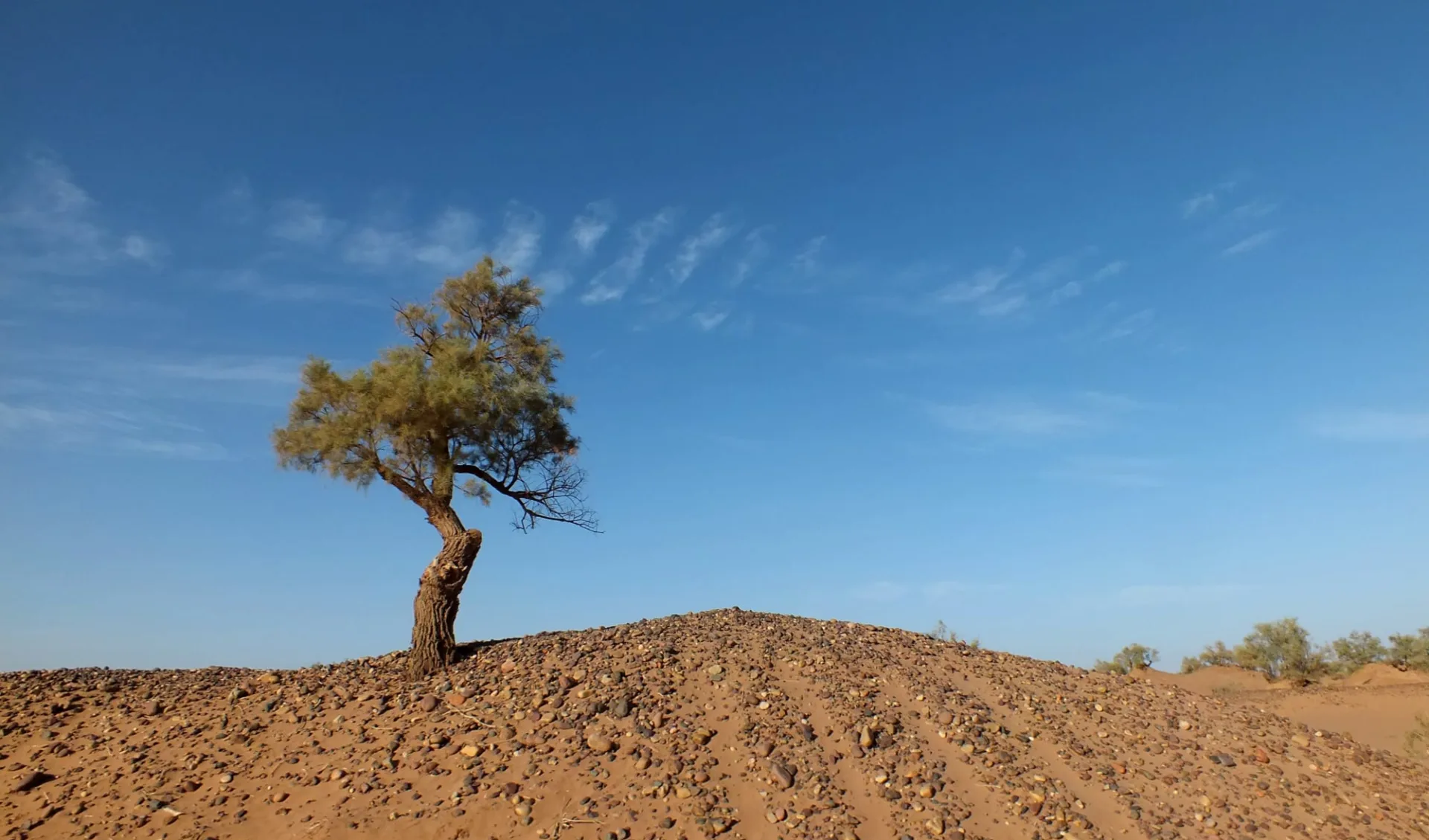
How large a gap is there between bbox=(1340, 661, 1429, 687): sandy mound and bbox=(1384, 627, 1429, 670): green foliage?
1.09ft

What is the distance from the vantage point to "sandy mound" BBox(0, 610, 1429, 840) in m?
8.01

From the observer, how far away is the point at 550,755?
8.85 meters

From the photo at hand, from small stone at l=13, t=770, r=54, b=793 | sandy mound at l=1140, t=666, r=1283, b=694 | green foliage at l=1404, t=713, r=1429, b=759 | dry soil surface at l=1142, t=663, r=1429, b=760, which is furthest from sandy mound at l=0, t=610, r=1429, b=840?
sandy mound at l=1140, t=666, r=1283, b=694

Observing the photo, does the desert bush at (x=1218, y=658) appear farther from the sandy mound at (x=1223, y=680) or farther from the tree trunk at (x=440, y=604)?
the tree trunk at (x=440, y=604)

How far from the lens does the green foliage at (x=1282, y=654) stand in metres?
27.5

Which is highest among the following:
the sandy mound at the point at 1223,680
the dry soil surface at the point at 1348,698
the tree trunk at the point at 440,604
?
the tree trunk at the point at 440,604

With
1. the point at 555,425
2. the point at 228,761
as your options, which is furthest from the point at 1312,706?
the point at 228,761

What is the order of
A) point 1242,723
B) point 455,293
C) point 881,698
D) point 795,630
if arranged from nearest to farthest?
1. point 881,698
2. point 1242,723
3. point 795,630
4. point 455,293

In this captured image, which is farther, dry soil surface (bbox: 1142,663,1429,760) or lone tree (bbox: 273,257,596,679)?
dry soil surface (bbox: 1142,663,1429,760)

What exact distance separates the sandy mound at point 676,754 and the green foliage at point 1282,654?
19075 mm

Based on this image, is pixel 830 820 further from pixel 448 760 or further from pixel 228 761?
pixel 228 761

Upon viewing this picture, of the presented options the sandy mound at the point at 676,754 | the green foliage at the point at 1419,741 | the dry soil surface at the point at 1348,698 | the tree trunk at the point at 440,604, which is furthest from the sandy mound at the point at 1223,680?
the tree trunk at the point at 440,604

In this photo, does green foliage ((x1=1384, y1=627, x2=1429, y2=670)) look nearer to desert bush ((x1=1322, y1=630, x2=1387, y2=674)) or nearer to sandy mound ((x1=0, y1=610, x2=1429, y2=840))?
desert bush ((x1=1322, y1=630, x2=1387, y2=674))

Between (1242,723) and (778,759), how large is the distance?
7.48 meters
